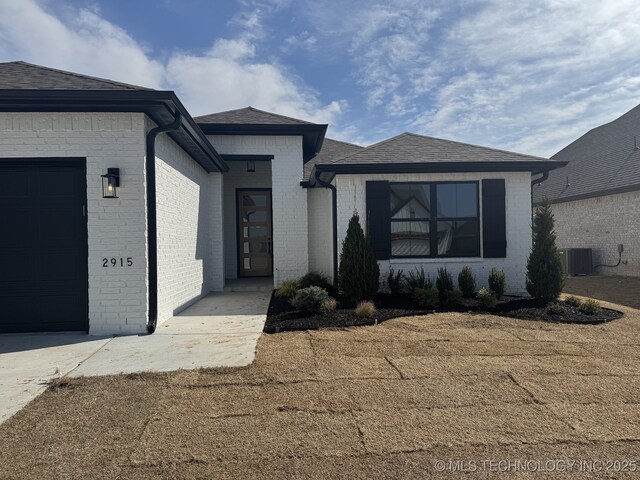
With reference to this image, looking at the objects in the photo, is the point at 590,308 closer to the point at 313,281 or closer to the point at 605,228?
the point at 313,281

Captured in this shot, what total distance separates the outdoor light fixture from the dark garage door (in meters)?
0.37

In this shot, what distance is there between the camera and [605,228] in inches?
495

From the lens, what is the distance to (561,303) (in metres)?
6.70

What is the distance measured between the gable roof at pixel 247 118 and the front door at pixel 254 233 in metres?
2.08

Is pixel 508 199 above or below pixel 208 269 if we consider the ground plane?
above

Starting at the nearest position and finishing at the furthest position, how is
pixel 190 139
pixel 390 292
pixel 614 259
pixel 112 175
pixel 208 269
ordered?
pixel 112 175
pixel 190 139
pixel 390 292
pixel 208 269
pixel 614 259

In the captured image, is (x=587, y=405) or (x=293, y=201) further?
(x=293, y=201)

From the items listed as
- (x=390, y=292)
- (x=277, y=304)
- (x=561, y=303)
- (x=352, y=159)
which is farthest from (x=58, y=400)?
(x=561, y=303)

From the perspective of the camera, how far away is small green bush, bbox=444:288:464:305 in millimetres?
6730

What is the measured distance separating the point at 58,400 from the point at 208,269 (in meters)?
5.85

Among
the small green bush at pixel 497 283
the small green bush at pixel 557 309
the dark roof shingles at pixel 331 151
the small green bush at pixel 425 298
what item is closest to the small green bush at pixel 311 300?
the small green bush at pixel 425 298

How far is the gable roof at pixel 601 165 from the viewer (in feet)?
40.5

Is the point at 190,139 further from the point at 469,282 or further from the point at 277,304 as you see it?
the point at 469,282

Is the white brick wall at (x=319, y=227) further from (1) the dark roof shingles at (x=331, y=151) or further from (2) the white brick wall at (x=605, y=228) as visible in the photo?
(2) the white brick wall at (x=605, y=228)
